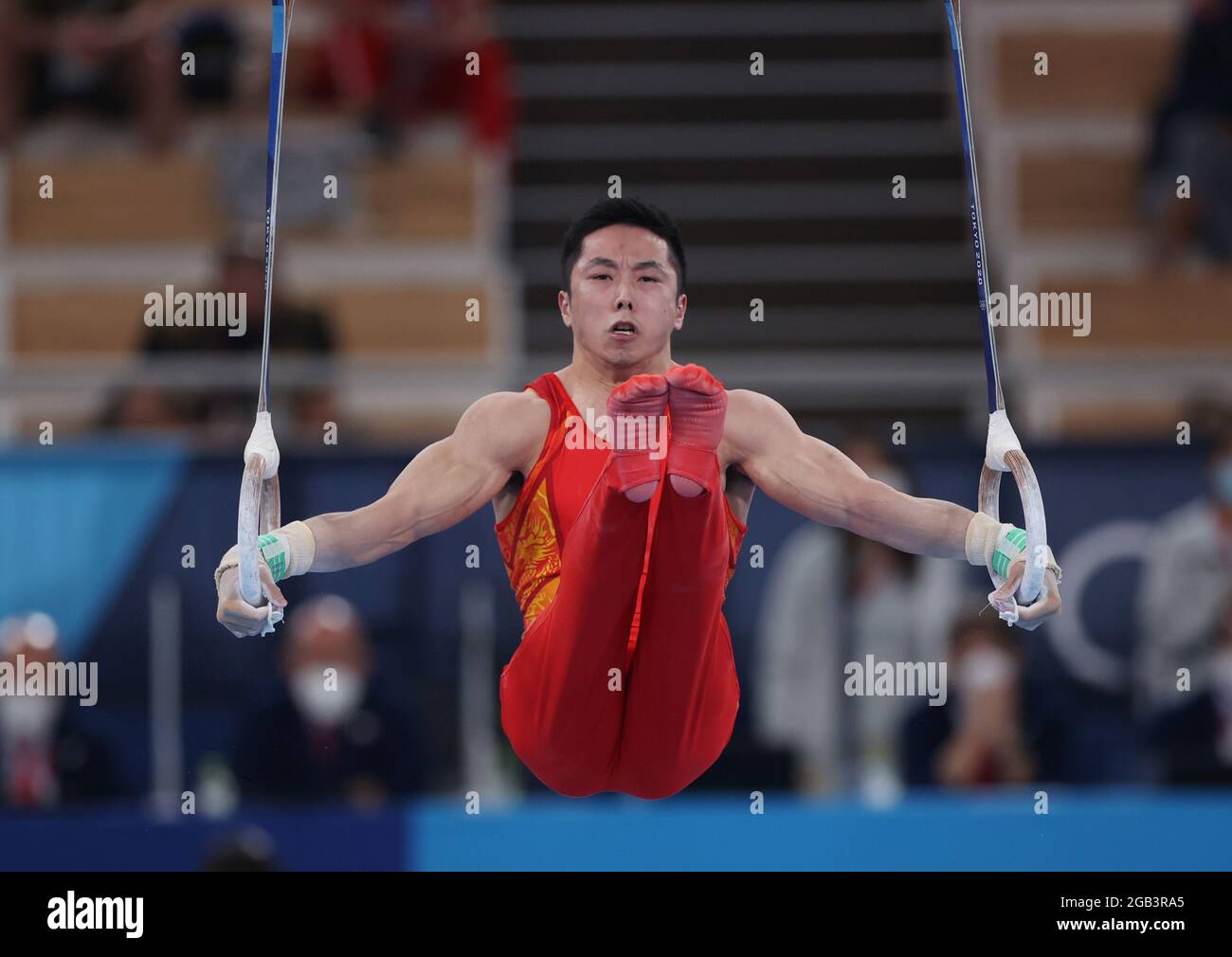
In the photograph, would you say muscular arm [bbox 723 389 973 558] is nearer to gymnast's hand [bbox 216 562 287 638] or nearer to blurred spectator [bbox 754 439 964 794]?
gymnast's hand [bbox 216 562 287 638]

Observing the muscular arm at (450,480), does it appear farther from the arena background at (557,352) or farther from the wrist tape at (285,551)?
the arena background at (557,352)

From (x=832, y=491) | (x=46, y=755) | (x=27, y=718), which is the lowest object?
(x=46, y=755)

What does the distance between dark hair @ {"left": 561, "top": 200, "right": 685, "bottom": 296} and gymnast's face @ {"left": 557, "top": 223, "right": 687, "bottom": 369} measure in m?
0.02

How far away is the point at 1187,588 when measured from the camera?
5.96 m

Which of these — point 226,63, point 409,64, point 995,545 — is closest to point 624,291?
point 995,545

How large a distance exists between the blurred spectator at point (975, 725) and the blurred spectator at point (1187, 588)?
45 centimetres

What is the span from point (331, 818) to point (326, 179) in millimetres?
2822

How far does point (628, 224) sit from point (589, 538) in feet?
2.68

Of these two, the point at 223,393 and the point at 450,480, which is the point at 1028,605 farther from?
the point at 223,393

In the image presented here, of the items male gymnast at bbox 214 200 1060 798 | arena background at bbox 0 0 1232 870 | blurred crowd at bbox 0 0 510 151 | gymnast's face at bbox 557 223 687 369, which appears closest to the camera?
male gymnast at bbox 214 200 1060 798

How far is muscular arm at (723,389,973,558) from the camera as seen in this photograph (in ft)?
13.9

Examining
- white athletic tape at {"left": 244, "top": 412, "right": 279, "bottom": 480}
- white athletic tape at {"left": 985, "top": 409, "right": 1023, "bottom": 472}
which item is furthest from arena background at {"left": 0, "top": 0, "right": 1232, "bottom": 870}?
white athletic tape at {"left": 985, "top": 409, "right": 1023, "bottom": 472}

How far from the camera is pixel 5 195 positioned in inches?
298
